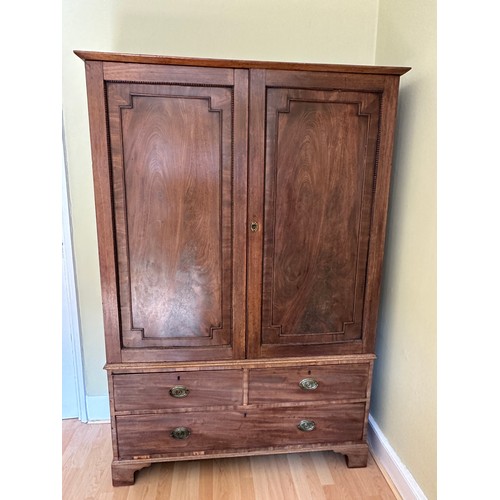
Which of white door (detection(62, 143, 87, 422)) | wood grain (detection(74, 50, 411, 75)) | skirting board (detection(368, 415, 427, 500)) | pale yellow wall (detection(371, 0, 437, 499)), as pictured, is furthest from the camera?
white door (detection(62, 143, 87, 422))

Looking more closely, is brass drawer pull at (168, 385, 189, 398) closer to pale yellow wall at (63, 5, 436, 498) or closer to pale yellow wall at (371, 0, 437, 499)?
pale yellow wall at (63, 5, 436, 498)

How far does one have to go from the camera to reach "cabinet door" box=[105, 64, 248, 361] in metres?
1.23

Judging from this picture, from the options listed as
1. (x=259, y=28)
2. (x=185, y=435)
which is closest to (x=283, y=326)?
(x=185, y=435)

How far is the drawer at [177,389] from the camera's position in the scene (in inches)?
55.5

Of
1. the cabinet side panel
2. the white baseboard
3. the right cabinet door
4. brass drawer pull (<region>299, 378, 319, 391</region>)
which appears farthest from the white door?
brass drawer pull (<region>299, 378, 319, 391</region>)

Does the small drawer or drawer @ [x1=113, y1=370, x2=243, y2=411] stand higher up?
drawer @ [x1=113, y1=370, x2=243, y2=411]

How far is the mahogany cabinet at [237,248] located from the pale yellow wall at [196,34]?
495 mm

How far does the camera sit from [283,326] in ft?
4.74

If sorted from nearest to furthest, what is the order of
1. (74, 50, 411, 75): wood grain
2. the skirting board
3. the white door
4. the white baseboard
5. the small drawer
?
(74, 50, 411, 75): wood grain, the skirting board, the small drawer, the white door, the white baseboard

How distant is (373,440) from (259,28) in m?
2.12

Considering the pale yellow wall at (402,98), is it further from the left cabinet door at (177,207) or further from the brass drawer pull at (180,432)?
the brass drawer pull at (180,432)

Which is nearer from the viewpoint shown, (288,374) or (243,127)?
(243,127)
